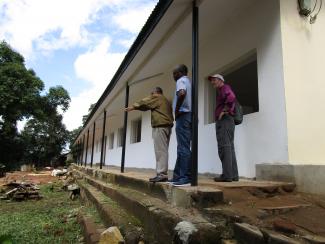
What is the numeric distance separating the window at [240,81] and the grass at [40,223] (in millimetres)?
3266

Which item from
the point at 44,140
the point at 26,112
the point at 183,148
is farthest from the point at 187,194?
the point at 44,140

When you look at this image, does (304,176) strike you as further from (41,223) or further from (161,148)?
(41,223)

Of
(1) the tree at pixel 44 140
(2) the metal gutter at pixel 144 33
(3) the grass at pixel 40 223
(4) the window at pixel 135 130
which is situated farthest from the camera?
(1) the tree at pixel 44 140

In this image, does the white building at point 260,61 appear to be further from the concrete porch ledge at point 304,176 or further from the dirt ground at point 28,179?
the dirt ground at point 28,179

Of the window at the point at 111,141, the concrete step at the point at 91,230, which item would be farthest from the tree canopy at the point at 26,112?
the concrete step at the point at 91,230

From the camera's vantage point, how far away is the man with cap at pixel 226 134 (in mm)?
4066

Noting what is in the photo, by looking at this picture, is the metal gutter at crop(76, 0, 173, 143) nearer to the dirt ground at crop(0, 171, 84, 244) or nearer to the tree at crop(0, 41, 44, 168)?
the dirt ground at crop(0, 171, 84, 244)

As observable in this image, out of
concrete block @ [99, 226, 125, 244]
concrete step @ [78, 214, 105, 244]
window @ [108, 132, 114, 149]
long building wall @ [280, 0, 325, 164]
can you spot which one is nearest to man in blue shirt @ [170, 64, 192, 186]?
concrete block @ [99, 226, 125, 244]

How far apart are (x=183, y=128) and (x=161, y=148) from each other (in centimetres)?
56

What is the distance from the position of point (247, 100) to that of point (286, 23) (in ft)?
16.3

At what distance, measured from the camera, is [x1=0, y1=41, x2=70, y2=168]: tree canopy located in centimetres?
2478

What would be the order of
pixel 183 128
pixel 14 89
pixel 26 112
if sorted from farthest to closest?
pixel 26 112
pixel 14 89
pixel 183 128

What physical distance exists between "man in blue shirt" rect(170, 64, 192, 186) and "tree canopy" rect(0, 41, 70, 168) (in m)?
23.3

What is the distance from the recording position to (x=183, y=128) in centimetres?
393
